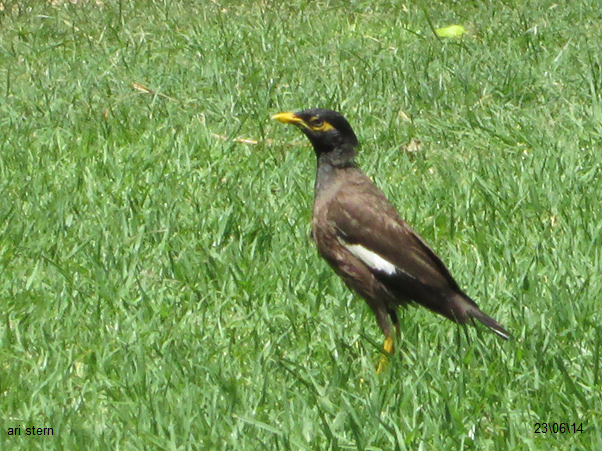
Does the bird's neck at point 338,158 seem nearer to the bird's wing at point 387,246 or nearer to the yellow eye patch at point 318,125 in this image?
the yellow eye patch at point 318,125

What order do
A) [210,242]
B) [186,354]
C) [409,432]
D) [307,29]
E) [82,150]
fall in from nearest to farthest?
1. [409,432]
2. [186,354]
3. [210,242]
4. [82,150]
5. [307,29]

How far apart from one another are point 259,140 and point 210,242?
4.83ft

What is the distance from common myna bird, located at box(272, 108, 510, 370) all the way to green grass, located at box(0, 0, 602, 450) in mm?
146

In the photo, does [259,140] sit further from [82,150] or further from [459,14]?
[459,14]

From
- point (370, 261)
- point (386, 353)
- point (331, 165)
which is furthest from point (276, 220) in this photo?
point (386, 353)

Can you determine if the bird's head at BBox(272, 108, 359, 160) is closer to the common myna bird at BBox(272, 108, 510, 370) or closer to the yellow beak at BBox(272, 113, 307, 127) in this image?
the yellow beak at BBox(272, 113, 307, 127)

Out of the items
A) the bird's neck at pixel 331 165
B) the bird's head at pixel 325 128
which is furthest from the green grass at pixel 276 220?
the bird's head at pixel 325 128

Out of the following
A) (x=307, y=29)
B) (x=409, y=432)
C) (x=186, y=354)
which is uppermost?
(x=409, y=432)

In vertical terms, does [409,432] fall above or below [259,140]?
above

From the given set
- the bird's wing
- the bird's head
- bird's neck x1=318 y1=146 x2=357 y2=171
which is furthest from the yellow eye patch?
the bird's wing

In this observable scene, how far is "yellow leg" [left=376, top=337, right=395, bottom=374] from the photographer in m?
4.16

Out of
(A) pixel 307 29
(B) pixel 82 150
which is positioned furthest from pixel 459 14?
(B) pixel 82 150

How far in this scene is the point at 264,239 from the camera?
547 cm

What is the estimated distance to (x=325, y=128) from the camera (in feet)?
16.8
